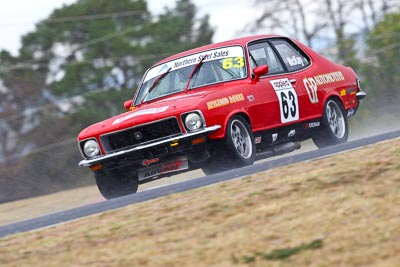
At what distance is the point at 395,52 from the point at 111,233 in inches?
891

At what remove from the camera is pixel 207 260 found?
6238 millimetres

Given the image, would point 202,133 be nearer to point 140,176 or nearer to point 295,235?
point 140,176

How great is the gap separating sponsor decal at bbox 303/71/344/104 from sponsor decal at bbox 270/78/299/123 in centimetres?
34

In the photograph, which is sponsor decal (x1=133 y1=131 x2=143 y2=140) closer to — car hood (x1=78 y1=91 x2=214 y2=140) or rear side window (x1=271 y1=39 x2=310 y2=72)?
car hood (x1=78 y1=91 x2=214 y2=140)

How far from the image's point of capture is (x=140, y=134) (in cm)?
1067

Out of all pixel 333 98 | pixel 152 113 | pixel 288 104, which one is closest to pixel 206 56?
pixel 288 104

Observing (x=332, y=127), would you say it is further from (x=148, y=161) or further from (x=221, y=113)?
(x=148, y=161)

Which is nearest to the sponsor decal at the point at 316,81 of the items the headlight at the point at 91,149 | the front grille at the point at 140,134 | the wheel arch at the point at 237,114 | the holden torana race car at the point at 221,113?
the holden torana race car at the point at 221,113

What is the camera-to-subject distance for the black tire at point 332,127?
12.5 meters

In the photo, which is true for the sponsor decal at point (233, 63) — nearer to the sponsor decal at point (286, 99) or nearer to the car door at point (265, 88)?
the car door at point (265, 88)

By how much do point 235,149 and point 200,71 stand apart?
4.57ft

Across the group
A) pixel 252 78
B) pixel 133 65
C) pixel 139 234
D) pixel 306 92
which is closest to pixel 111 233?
pixel 139 234

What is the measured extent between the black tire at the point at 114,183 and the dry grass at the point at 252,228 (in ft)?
7.81

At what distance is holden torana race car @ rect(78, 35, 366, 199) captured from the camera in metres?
10.6
